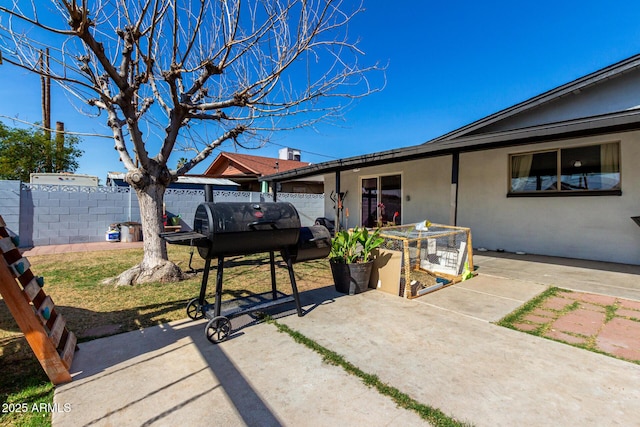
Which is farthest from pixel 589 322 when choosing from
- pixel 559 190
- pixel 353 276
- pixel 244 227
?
pixel 559 190

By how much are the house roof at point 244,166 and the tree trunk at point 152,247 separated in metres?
12.4

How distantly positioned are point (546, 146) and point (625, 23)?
12.3ft

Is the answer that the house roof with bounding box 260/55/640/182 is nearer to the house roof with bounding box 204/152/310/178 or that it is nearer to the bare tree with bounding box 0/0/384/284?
the bare tree with bounding box 0/0/384/284

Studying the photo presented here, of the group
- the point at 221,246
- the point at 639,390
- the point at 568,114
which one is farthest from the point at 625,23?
the point at 221,246

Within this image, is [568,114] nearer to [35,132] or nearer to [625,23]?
[625,23]

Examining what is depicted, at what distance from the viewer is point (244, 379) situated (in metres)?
2.16

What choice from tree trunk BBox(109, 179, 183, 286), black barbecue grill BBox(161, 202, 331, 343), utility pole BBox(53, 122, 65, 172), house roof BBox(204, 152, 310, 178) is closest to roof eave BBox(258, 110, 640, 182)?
black barbecue grill BBox(161, 202, 331, 343)

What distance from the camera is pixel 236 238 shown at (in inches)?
113

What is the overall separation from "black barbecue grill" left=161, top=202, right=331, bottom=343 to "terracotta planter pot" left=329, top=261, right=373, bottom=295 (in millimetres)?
851

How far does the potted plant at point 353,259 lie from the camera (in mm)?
4230

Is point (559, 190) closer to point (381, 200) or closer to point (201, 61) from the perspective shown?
point (381, 200)

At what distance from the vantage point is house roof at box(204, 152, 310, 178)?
1809cm

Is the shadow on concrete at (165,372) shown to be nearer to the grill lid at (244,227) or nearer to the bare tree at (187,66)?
the grill lid at (244,227)

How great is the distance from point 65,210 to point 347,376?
10.5 meters
